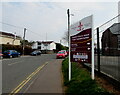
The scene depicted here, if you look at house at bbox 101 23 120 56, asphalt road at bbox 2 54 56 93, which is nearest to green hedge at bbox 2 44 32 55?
asphalt road at bbox 2 54 56 93

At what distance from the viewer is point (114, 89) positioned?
4.67 meters

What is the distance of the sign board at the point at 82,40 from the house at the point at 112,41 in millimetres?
599

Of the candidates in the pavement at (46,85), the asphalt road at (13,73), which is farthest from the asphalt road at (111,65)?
the asphalt road at (13,73)

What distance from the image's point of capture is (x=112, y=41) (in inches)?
204

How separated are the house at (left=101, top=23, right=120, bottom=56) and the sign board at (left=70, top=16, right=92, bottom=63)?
0.60m

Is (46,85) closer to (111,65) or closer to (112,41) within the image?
(111,65)

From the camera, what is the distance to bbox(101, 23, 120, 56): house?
15.4 ft

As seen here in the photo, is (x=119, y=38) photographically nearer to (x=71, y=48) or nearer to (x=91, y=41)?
(x=91, y=41)

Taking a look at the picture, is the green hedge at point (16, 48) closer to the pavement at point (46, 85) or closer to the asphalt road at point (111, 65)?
the pavement at point (46, 85)

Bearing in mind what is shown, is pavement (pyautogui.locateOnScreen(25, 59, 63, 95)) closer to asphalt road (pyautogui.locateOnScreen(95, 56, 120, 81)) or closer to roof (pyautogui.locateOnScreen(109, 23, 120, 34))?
asphalt road (pyautogui.locateOnScreen(95, 56, 120, 81))

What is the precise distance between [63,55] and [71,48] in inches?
858

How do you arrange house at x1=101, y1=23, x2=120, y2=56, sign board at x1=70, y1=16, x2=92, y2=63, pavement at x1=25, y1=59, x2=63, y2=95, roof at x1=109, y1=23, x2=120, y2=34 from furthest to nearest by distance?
sign board at x1=70, y1=16, x2=92, y2=63
pavement at x1=25, y1=59, x2=63, y2=95
house at x1=101, y1=23, x2=120, y2=56
roof at x1=109, y1=23, x2=120, y2=34

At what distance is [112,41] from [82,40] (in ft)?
5.17

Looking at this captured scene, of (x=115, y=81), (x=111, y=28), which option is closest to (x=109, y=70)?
(x=115, y=81)
